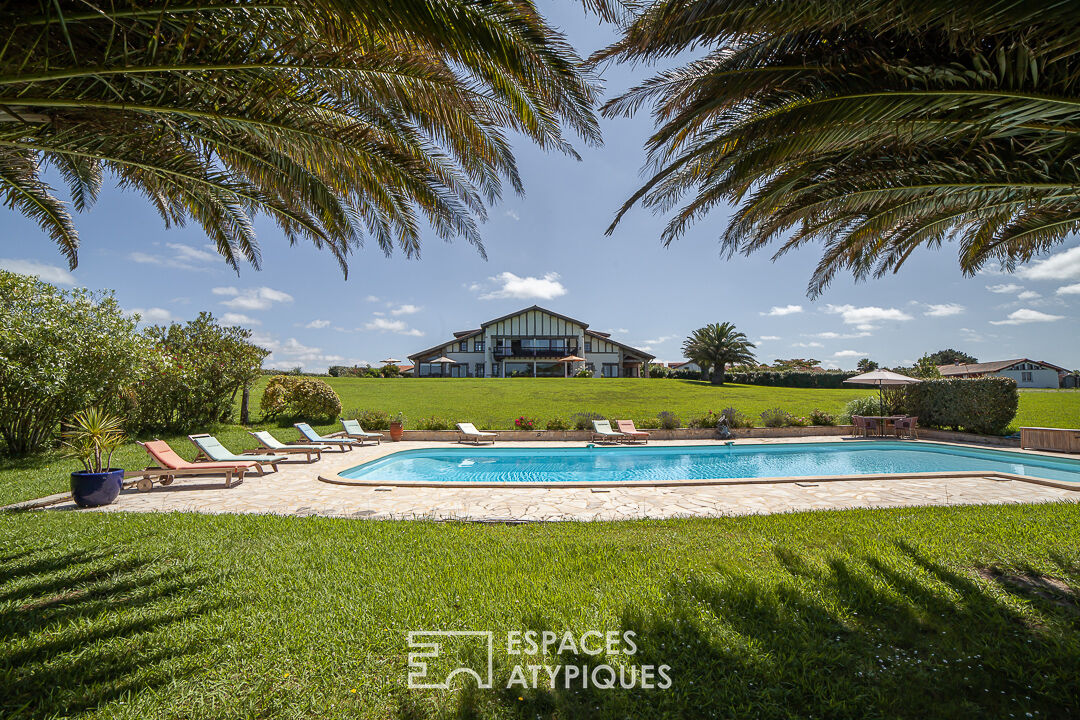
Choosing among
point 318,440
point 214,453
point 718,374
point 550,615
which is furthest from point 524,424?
point 718,374

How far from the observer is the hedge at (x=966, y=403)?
1419 cm

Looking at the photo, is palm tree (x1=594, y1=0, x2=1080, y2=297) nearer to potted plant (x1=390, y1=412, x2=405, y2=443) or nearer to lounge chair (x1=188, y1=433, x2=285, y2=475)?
lounge chair (x1=188, y1=433, x2=285, y2=475)

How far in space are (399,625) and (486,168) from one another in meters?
4.71

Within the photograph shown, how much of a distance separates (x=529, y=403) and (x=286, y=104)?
21301 millimetres

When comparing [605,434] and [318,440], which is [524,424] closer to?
[605,434]

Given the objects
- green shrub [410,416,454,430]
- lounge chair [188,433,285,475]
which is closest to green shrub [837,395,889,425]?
green shrub [410,416,454,430]

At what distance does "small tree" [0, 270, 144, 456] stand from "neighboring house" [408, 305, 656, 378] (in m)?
35.2

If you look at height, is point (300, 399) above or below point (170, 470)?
above

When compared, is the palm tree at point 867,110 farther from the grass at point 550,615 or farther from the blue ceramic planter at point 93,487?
the blue ceramic planter at point 93,487

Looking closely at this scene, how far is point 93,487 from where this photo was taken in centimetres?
652

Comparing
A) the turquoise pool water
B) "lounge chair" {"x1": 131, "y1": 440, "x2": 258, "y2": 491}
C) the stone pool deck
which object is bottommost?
the turquoise pool water

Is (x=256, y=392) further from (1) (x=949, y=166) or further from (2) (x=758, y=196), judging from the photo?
(1) (x=949, y=166)

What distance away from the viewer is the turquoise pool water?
1073 centimetres

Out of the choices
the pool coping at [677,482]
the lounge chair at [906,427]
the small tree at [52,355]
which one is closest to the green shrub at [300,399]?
the small tree at [52,355]
